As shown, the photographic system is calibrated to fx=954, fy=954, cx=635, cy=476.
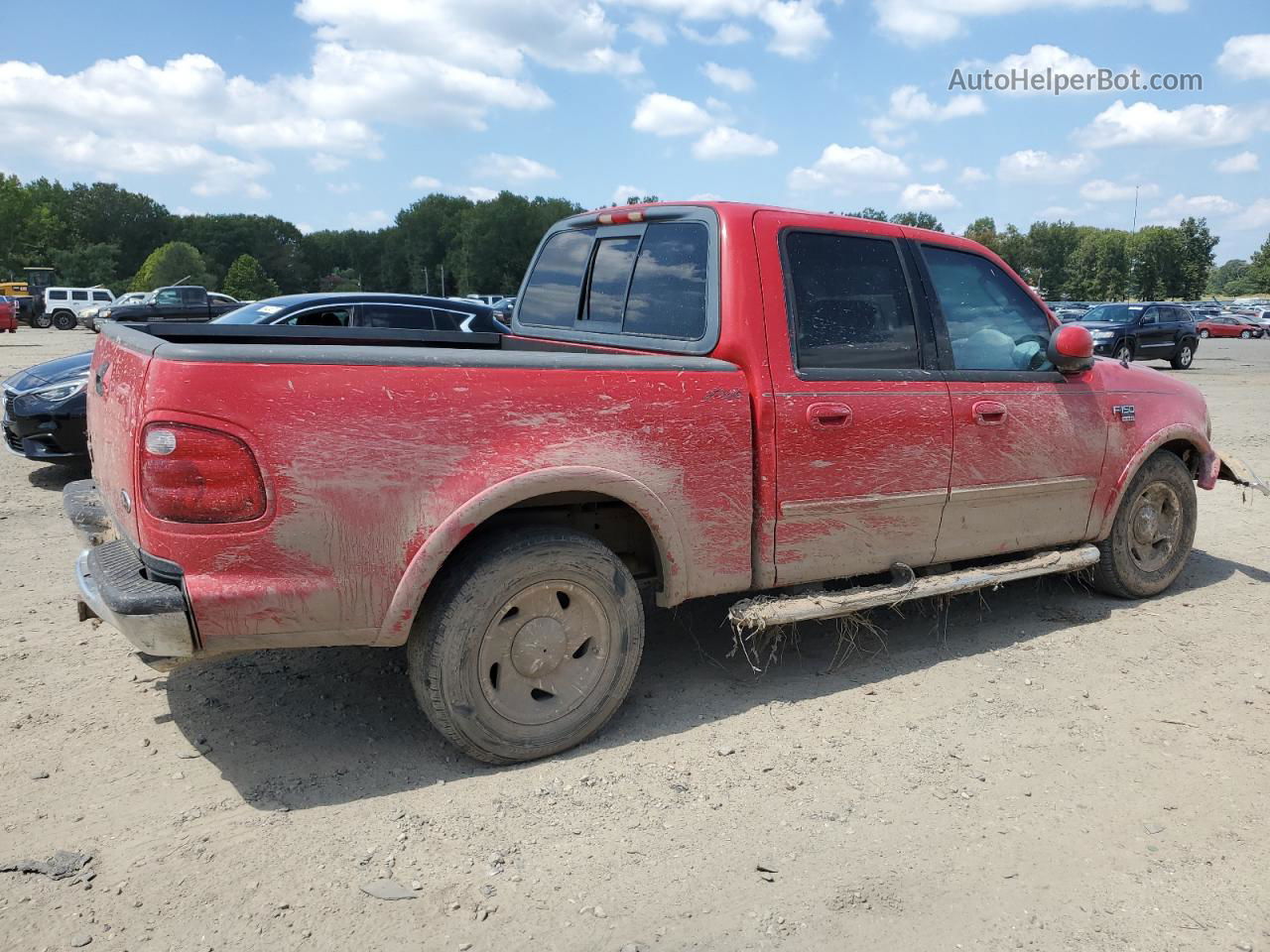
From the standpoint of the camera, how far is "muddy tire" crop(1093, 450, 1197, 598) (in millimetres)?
5105

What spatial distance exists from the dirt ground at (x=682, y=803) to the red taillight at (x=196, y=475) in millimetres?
992

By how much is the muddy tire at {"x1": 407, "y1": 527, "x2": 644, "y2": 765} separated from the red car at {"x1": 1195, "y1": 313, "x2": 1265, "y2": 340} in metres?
56.7

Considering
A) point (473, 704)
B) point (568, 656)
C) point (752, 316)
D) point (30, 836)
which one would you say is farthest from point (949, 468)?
point (30, 836)

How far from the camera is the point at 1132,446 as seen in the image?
16.1 feet

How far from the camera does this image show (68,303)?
40.3 m

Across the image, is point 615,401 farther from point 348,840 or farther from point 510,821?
point 348,840

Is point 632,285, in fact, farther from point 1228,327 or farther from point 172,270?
point 172,270

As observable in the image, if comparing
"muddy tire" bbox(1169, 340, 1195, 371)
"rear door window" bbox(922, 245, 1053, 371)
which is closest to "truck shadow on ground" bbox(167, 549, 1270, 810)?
"rear door window" bbox(922, 245, 1053, 371)

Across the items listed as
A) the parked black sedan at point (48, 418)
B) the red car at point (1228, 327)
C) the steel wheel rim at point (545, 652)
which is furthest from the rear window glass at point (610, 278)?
the red car at point (1228, 327)

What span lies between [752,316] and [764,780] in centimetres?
171

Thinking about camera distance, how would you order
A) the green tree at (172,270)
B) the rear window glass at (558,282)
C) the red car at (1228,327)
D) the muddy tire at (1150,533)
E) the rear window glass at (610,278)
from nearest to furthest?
the rear window glass at (610,278) → the rear window glass at (558,282) → the muddy tire at (1150,533) → the red car at (1228,327) → the green tree at (172,270)

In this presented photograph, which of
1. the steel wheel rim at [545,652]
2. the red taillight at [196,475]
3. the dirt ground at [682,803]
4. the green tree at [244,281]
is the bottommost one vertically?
the dirt ground at [682,803]

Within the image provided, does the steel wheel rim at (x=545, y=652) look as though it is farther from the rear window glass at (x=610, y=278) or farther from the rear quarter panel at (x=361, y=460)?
the rear window glass at (x=610, y=278)

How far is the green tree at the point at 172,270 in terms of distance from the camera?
231 ft
